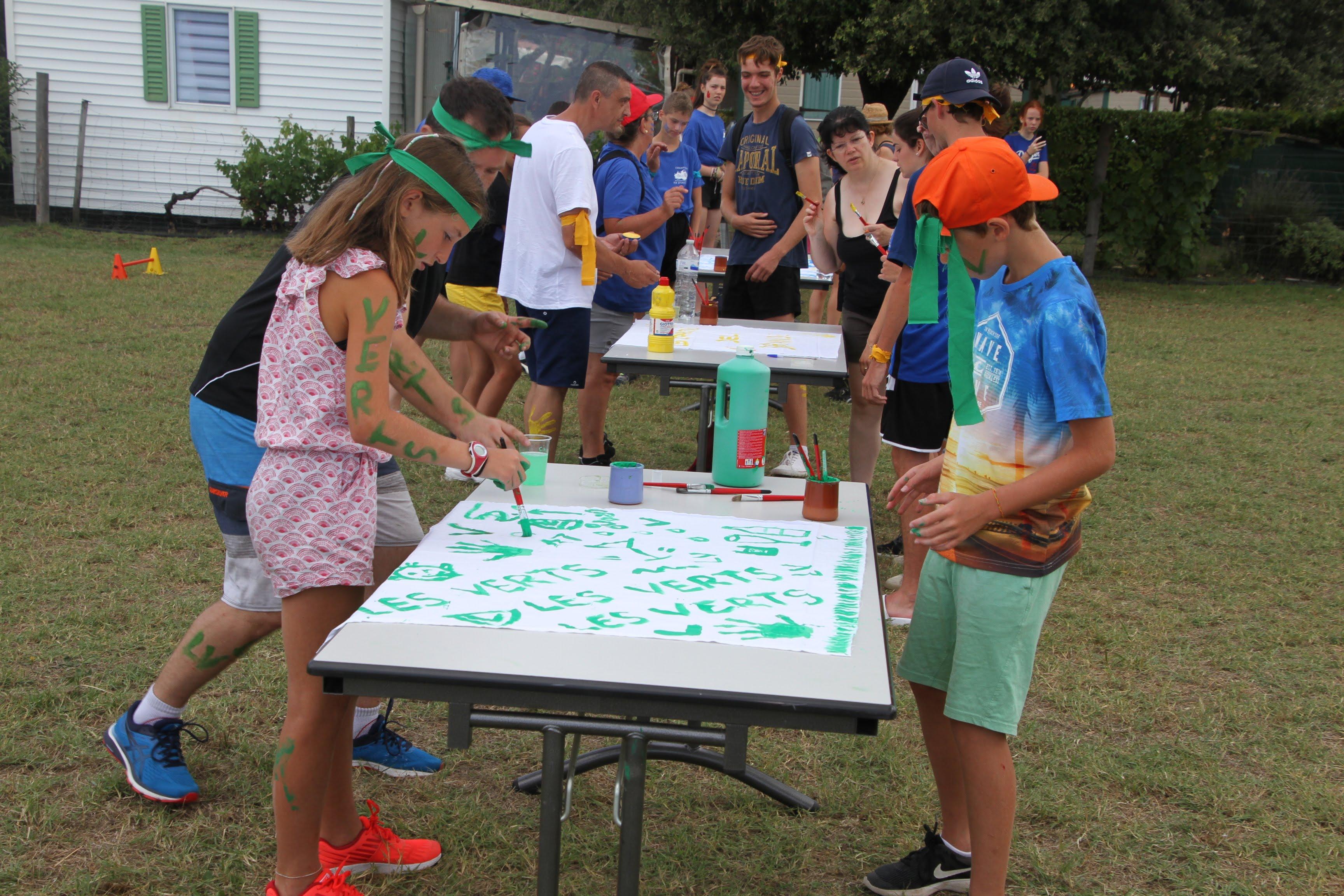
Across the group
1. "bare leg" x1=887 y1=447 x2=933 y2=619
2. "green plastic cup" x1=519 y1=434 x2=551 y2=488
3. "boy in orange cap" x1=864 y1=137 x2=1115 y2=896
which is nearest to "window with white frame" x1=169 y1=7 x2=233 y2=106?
"bare leg" x1=887 y1=447 x2=933 y2=619

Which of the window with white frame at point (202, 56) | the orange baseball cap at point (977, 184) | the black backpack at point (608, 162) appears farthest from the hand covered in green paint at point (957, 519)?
the window with white frame at point (202, 56)

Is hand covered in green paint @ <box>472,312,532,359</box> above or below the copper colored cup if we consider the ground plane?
above

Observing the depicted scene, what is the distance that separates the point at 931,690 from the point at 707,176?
7359 mm

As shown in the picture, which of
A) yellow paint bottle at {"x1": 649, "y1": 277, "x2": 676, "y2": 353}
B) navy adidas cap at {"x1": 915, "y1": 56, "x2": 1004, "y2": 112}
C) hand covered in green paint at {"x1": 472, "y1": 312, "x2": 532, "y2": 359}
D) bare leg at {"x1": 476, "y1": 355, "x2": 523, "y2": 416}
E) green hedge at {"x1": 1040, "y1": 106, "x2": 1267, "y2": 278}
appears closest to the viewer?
hand covered in green paint at {"x1": 472, "y1": 312, "x2": 532, "y2": 359}

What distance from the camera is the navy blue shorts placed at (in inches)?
195

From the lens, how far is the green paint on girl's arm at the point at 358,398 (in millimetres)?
1954

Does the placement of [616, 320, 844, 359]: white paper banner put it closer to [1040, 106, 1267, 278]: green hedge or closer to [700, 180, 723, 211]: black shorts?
[700, 180, 723, 211]: black shorts

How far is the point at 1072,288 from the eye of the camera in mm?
1988

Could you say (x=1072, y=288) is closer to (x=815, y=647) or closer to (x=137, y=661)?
(x=815, y=647)

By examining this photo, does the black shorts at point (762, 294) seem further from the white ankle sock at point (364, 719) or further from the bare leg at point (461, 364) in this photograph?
the white ankle sock at point (364, 719)

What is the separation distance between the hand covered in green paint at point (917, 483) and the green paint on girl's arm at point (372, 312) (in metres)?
1.10

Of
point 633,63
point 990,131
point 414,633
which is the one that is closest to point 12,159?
point 633,63

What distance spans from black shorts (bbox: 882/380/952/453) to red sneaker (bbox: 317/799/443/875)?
7.52 ft

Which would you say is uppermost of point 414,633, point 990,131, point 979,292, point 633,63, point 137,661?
point 633,63
